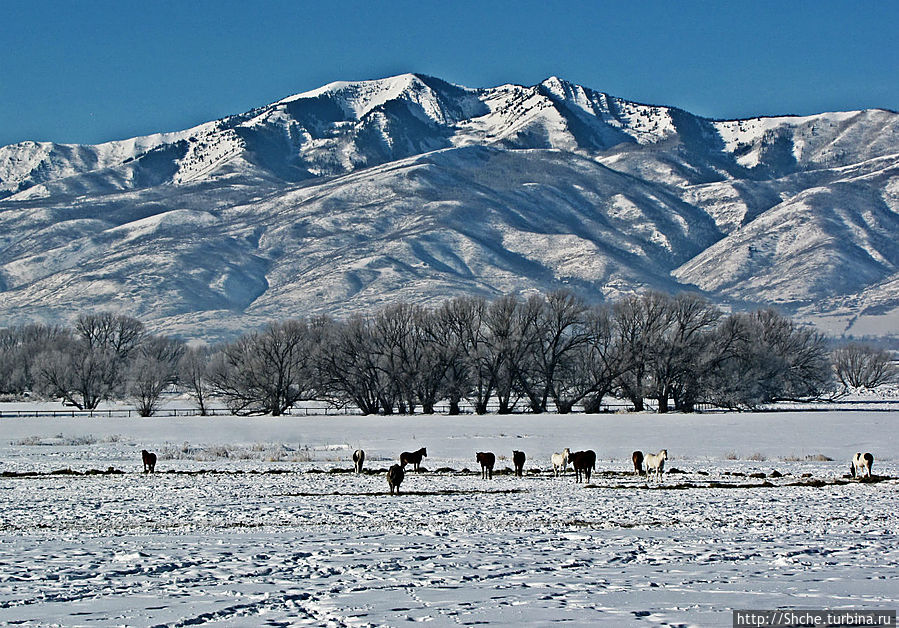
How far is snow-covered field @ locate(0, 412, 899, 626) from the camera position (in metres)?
11.8

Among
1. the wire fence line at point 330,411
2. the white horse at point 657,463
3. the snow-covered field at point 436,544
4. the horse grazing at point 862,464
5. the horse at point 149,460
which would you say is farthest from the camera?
the wire fence line at point 330,411

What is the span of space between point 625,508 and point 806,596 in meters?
10.7

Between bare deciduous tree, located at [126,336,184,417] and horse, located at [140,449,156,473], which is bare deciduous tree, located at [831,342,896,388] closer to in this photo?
bare deciduous tree, located at [126,336,184,417]

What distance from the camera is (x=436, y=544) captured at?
17.1m

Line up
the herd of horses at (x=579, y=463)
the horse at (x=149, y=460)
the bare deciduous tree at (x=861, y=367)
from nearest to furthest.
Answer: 1. the herd of horses at (x=579, y=463)
2. the horse at (x=149, y=460)
3. the bare deciduous tree at (x=861, y=367)

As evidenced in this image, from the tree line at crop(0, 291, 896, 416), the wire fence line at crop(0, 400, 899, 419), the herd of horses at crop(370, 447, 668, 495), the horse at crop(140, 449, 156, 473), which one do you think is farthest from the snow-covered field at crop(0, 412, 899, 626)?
the wire fence line at crop(0, 400, 899, 419)

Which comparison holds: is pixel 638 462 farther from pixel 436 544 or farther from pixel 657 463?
pixel 436 544

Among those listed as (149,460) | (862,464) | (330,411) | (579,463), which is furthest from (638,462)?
(330,411)

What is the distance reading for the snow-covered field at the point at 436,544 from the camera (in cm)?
1181

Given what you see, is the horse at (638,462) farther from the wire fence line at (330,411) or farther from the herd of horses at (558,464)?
the wire fence line at (330,411)

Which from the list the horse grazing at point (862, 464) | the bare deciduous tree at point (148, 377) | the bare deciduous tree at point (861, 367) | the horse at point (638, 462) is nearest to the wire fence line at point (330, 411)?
the bare deciduous tree at point (148, 377)

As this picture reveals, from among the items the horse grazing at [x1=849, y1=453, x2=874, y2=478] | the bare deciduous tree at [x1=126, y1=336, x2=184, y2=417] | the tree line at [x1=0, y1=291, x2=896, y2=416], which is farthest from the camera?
the bare deciduous tree at [x1=126, y1=336, x2=184, y2=417]

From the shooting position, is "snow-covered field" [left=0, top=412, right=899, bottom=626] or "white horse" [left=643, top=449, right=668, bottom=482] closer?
"snow-covered field" [left=0, top=412, right=899, bottom=626]

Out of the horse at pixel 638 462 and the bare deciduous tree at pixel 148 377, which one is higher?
the bare deciduous tree at pixel 148 377
